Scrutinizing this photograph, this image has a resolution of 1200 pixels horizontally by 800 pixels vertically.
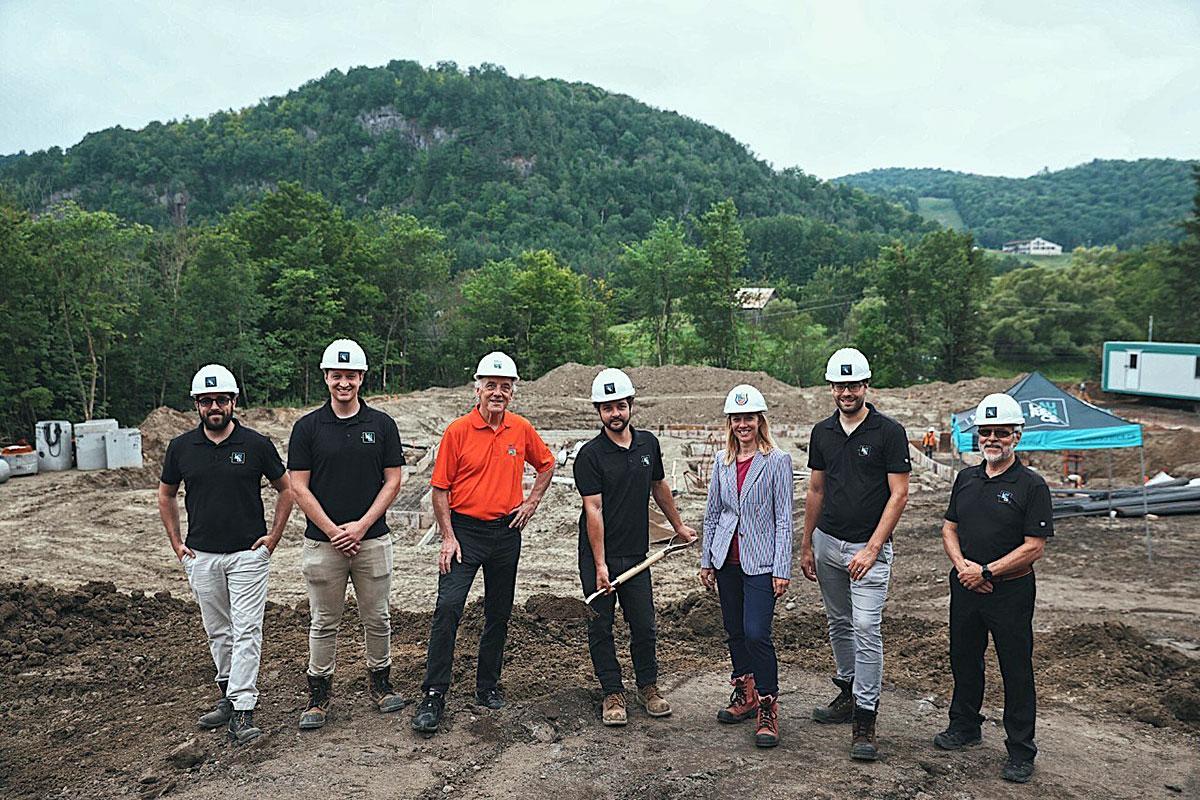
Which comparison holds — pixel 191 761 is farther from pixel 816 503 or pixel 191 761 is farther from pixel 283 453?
pixel 283 453

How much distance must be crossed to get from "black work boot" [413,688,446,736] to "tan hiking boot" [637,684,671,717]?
3.69 feet

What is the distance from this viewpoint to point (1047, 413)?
11492 mm

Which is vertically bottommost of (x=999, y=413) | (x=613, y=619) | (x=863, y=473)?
(x=613, y=619)

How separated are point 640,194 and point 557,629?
96736mm

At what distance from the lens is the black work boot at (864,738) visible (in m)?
4.32

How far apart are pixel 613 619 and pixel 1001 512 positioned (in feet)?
6.89

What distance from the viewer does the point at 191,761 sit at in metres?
4.45

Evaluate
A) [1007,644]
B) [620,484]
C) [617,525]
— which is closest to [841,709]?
[1007,644]

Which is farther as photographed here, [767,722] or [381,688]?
[381,688]

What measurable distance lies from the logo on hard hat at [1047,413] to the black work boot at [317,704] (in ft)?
31.9

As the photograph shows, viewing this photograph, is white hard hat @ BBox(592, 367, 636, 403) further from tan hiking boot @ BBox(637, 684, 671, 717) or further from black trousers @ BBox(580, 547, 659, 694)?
tan hiking boot @ BBox(637, 684, 671, 717)

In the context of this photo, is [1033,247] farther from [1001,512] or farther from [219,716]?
[219,716]

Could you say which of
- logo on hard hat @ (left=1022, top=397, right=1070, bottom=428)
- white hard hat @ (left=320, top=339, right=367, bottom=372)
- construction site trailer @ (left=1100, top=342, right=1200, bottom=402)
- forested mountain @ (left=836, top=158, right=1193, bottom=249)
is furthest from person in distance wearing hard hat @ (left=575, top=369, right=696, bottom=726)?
forested mountain @ (left=836, top=158, right=1193, bottom=249)

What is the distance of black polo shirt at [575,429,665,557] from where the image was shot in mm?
4816
